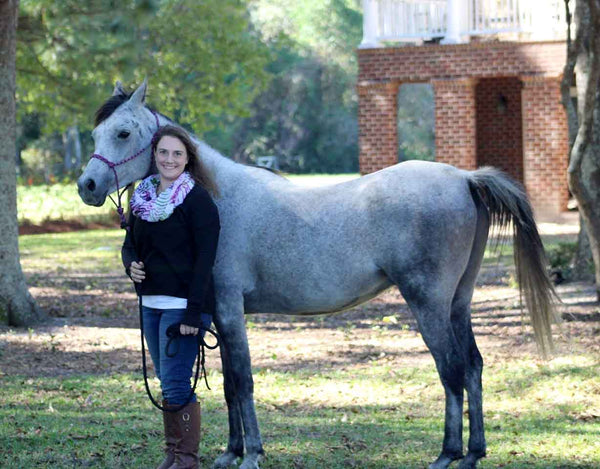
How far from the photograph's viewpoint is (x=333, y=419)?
6.75 m

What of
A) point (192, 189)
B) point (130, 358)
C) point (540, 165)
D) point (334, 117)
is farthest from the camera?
point (334, 117)

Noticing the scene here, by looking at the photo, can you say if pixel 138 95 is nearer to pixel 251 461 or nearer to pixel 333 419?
pixel 251 461

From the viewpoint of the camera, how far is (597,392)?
726 cm

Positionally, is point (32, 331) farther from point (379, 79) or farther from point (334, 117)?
point (334, 117)

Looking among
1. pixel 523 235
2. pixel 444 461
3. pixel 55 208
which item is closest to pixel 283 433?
pixel 444 461

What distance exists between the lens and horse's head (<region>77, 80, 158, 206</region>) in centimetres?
510

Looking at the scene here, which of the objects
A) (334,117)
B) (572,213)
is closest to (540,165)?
(572,213)

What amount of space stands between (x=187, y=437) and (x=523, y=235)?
2.21 m

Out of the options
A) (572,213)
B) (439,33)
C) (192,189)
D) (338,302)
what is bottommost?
(572,213)

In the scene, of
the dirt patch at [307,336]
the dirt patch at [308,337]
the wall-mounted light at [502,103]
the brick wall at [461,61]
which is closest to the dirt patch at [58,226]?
the brick wall at [461,61]

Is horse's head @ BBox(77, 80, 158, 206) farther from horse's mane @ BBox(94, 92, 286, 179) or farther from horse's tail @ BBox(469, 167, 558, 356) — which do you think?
horse's tail @ BBox(469, 167, 558, 356)

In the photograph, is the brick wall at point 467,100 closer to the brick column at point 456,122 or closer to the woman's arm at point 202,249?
the brick column at point 456,122

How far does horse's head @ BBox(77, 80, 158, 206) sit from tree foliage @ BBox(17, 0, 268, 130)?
7.17 meters

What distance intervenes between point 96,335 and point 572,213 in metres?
12.5
